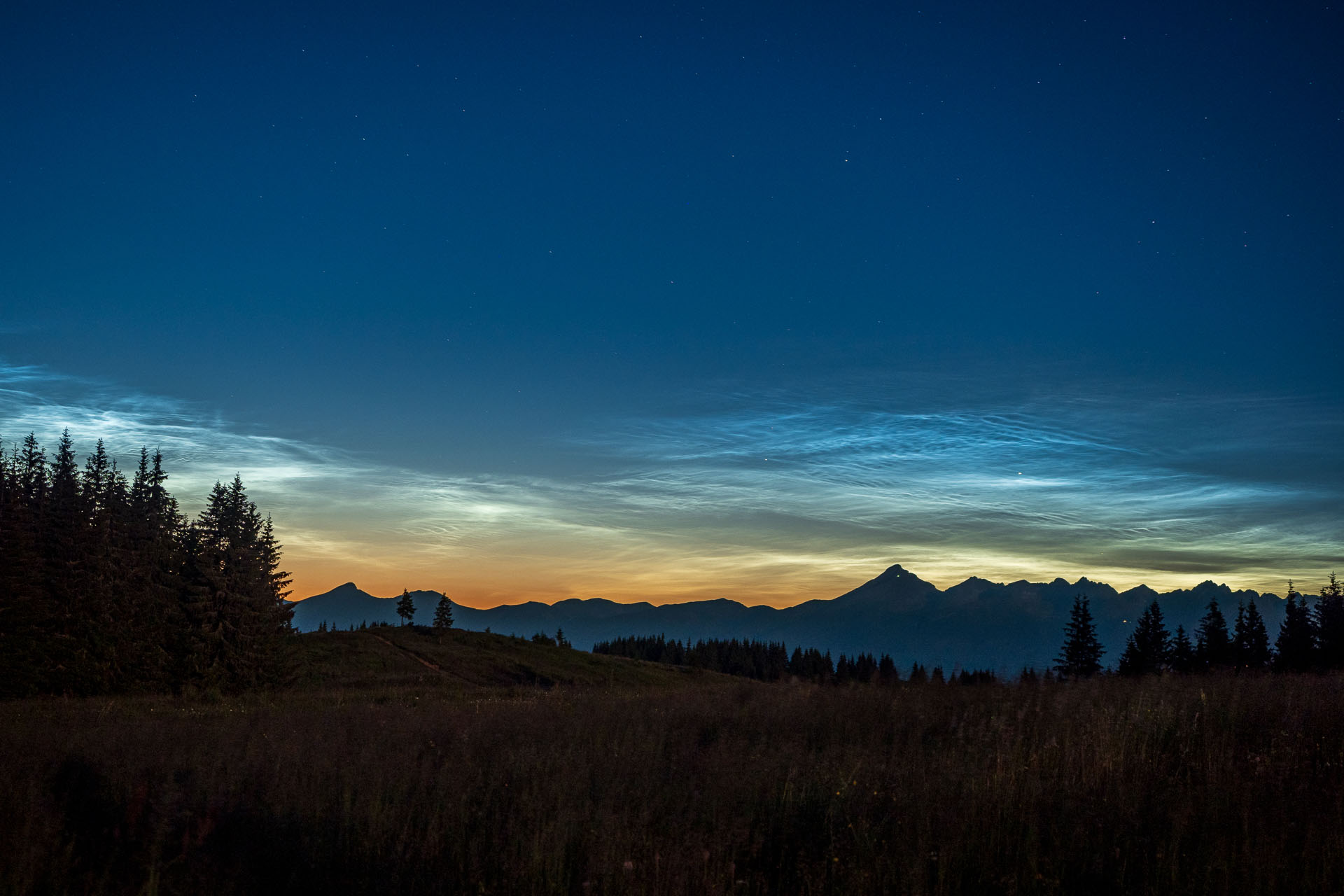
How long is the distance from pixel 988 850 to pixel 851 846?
98 cm

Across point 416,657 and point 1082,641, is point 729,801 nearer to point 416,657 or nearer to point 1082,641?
point 416,657

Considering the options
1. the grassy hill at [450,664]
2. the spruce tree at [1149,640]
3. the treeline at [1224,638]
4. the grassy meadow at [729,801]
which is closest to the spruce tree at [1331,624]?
the treeline at [1224,638]

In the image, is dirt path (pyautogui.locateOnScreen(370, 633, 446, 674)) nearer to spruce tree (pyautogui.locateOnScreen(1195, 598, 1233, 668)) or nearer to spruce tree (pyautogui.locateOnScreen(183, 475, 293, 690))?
spruce tree (pyautogui.locateOnScreen(183, 475, 293, 690))

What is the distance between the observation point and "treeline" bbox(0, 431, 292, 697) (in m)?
30.9

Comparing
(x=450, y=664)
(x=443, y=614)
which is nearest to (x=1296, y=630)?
(x=450, y=664)

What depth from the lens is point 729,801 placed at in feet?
22.5

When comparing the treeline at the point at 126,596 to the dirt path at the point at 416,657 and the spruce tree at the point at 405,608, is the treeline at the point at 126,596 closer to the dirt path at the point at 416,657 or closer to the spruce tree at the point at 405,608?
the dirt path at the point at 416,657

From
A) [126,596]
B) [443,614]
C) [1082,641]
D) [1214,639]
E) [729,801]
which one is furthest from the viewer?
[443,614]

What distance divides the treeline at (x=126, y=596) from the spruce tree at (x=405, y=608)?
31.8 metres

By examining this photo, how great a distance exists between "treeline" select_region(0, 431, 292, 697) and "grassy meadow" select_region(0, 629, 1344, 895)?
77.3ft

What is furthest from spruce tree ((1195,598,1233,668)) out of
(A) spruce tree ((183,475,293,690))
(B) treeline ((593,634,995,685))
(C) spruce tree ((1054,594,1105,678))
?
(A) spruce tree ((183,475,293,690))

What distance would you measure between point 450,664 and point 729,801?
45.3 metres

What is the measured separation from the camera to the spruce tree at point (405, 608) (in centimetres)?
7525

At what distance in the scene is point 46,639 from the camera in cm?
3103
